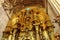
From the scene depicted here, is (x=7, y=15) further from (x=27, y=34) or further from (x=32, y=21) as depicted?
(x=27, y=34)

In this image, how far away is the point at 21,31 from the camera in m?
1.86

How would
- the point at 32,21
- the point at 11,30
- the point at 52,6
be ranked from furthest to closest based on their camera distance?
1. the point at 52,6
2. the point at 32,21
3. the point at 11,30

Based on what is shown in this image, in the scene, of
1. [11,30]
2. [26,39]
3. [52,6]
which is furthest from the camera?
[52,6]

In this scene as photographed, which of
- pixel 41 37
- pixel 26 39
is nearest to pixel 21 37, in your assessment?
pixel 26 39

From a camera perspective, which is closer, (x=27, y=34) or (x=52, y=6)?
(x=27, y=34)

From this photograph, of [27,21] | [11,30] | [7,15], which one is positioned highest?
[7,15]

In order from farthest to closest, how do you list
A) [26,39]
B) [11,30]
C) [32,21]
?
[32,21] → [11,30] → [26,39]

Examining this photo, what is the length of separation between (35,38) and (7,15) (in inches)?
35.7

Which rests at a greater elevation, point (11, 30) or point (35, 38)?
point (11, 30)

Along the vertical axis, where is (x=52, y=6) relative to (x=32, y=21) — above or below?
above

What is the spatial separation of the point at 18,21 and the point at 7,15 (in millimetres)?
546

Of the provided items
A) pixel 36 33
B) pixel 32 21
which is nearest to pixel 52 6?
pixel 32 21

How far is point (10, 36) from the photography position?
178 centimetres

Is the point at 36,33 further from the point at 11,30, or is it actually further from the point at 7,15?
the point at 7,15
